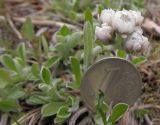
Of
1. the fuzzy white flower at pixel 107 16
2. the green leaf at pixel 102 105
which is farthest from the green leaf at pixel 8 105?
the fuzzy white flower at pixel 107 16

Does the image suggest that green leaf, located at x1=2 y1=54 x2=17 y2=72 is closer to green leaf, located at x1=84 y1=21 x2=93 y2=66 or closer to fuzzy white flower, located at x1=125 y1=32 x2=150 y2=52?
green leaf, located at x1=84 y1=21 x2=93 y2=66

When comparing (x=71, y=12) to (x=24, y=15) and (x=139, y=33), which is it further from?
(x=139, y=33)

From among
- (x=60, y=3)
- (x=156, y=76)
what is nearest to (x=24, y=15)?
(x=60, y=3)

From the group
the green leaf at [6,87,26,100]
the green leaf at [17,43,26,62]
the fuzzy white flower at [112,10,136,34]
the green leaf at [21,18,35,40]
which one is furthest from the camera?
the green leaf at [21,18,35,40]

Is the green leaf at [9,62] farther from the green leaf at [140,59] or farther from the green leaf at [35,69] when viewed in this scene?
the green leaf at [140,59]

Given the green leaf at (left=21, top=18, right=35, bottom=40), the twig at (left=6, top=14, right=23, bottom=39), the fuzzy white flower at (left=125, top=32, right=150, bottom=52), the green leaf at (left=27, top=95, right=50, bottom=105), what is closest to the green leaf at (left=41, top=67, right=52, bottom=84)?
the green leaf at (left=27, top=95, right=50, bottom=105)
